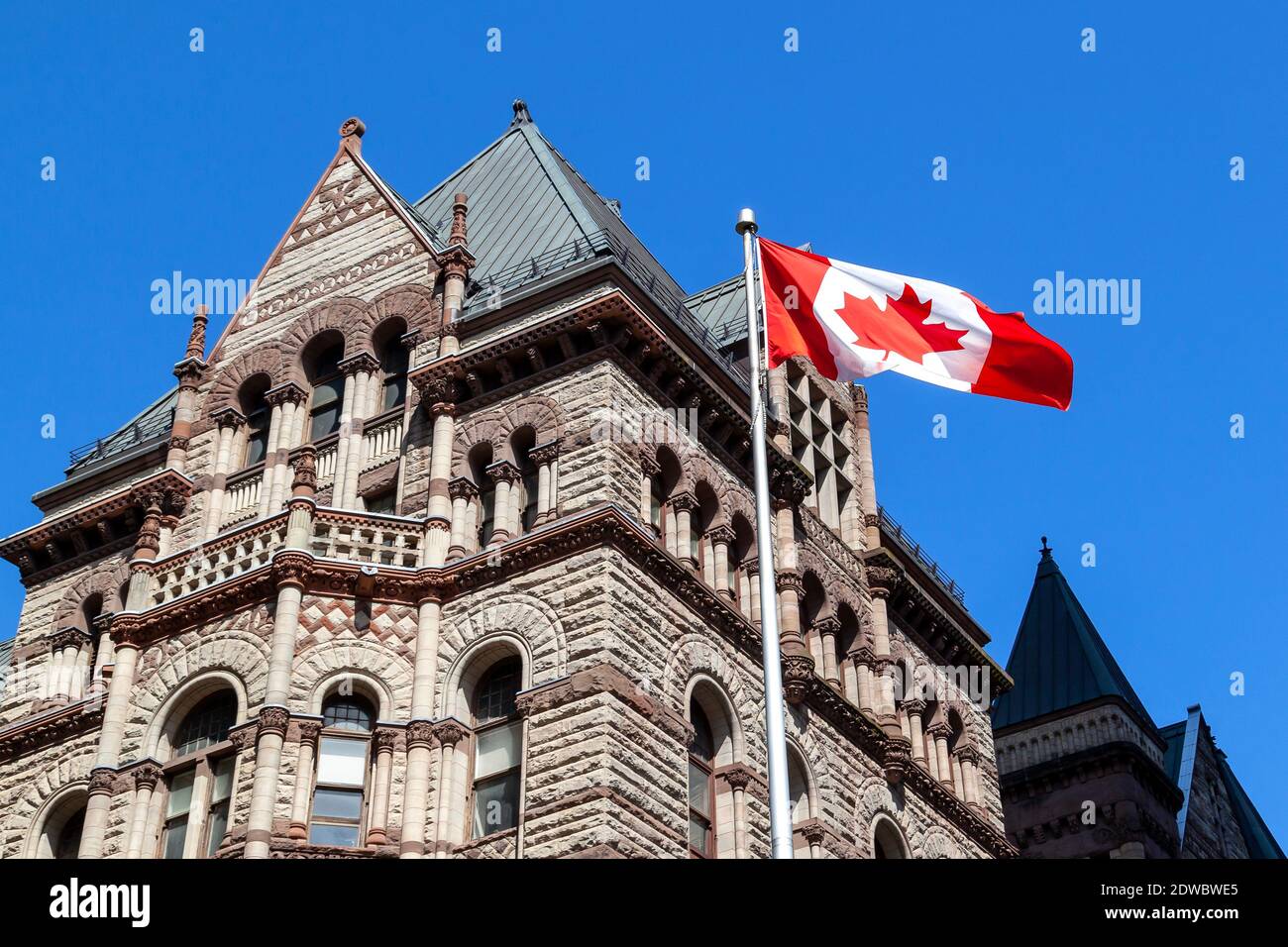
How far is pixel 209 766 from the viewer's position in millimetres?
29016

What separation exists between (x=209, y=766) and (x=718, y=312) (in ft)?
61.0

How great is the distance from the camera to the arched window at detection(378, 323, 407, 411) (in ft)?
113

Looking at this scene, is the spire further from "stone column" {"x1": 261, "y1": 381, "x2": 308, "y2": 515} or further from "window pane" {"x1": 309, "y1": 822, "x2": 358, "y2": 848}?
"window pane" {"x1": 309, "y1": 822, "x2": 358, "y2": 848}

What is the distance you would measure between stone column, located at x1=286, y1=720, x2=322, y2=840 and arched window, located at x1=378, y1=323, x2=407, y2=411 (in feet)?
26.5

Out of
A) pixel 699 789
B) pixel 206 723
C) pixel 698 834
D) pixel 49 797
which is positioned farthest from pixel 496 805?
pixel 49 797

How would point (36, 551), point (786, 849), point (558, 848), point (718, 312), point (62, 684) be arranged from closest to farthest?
point (786, 849) < point (558, 848) < point (62, 684) < point (36, 551) < point (718, 312)

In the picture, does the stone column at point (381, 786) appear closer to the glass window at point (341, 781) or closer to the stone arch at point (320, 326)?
the glass window at point (341, 781)

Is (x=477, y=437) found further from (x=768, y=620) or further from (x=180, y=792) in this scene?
(x=768, y=620)

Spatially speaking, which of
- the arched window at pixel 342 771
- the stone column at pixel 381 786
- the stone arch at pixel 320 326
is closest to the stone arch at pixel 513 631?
the stone column at pixel 381 786

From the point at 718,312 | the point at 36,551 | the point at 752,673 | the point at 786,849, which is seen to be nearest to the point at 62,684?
the point at 36,551

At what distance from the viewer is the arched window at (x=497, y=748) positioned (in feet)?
91.4

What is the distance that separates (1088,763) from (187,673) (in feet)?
101

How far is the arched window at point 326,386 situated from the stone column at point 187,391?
2380 mm
